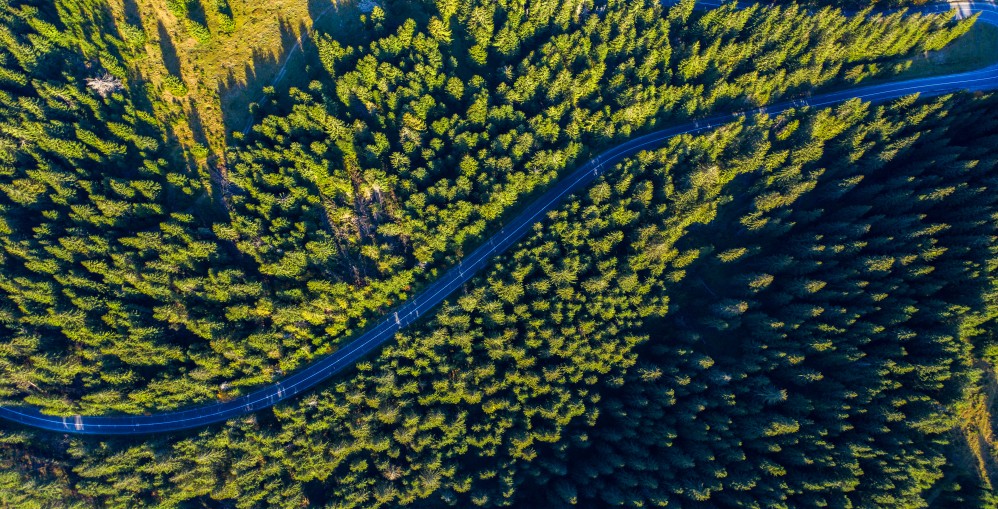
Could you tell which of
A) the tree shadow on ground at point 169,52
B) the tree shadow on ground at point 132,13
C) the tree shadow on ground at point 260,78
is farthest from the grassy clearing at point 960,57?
the tree shadow on ground at point 132,13

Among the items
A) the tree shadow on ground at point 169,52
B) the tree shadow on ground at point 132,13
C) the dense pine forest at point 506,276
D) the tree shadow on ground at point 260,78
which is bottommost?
the dense pine forest at point 506,276

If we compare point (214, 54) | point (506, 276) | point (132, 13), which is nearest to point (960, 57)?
point (506, 276)

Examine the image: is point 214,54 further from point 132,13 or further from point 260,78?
point 132,13

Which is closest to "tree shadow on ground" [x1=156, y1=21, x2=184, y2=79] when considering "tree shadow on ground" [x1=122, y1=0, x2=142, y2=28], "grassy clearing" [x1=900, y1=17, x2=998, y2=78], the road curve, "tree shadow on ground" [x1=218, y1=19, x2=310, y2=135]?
"tree shadow on ground" [x1=122, y1=0, x2=142, y2=28]

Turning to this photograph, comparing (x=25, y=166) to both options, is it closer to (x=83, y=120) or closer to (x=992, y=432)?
(x=83, y=120)

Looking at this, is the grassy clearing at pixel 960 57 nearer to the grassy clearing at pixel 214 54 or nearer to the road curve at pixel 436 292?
the road curve at pixel 436 292

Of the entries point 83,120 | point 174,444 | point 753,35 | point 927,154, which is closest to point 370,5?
point 83,120
